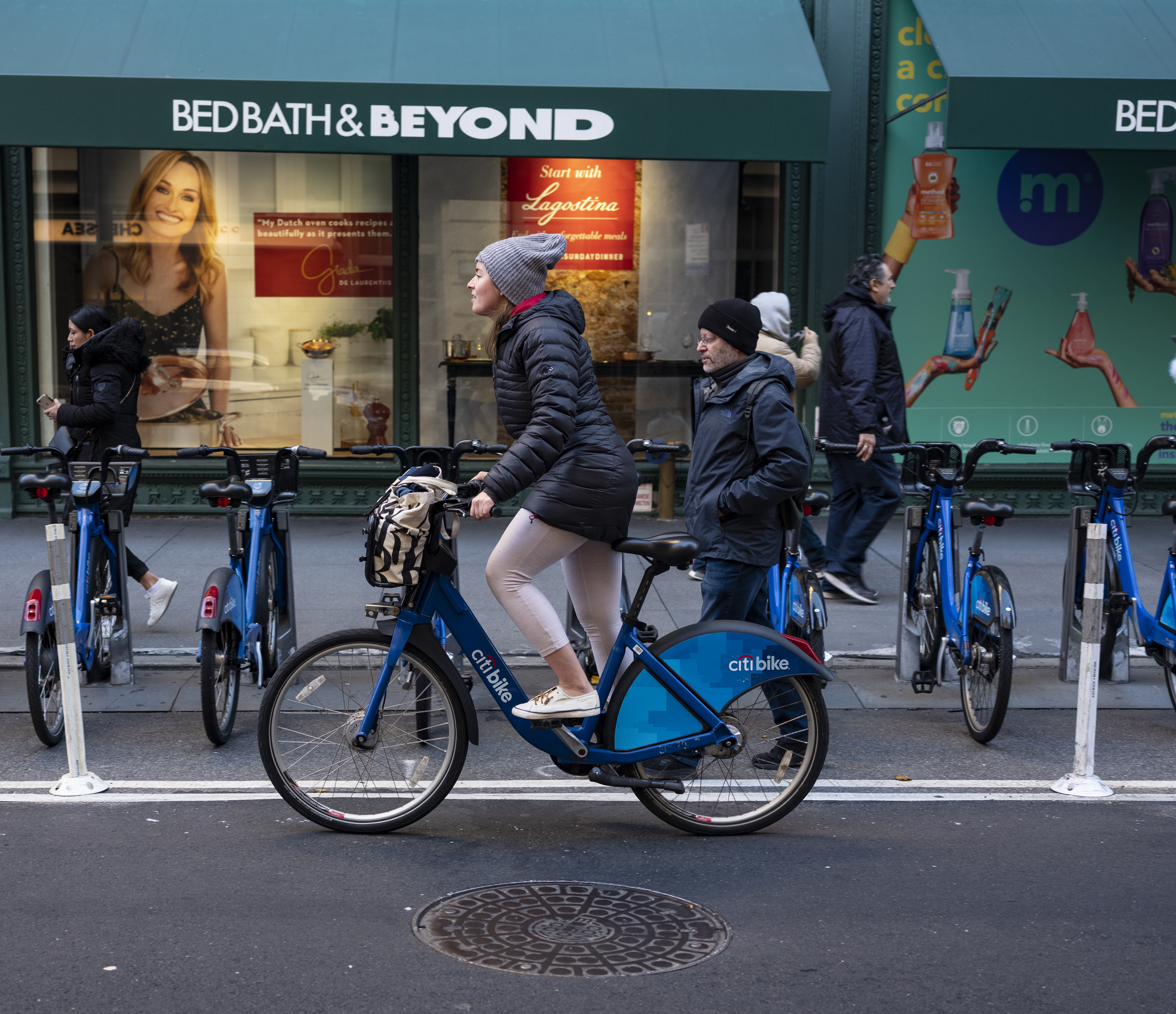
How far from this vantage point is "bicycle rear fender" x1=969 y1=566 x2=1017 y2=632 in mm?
5754

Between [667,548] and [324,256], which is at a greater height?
[324,256]

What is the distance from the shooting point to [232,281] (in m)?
11.2

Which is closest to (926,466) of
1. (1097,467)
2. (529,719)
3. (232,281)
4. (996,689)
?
(1097,467)

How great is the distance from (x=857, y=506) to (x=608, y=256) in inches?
146

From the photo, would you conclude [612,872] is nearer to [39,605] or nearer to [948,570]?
[948,570]

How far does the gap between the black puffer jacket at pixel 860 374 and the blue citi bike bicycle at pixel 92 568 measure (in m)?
3.99

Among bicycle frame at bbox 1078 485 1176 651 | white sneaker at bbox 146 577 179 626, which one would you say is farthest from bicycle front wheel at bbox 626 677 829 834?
white sneaker at bbox 146 577 179 626

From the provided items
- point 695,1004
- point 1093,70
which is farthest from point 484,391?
point 695,1004

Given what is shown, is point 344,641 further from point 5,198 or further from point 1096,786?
point 5,198

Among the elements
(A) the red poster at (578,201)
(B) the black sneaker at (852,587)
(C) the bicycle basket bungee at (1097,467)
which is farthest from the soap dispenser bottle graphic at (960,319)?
(C) the bicycle basket bungee at (1097,467)

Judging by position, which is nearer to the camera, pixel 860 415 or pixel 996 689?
pixel 996 689

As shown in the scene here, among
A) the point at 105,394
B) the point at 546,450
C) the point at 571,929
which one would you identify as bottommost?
the point at 571,929

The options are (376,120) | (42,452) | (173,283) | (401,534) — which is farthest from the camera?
(173,283)

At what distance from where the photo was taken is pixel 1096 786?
212 inches
